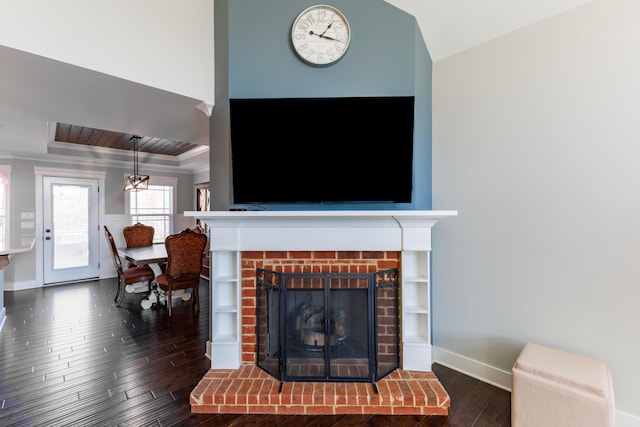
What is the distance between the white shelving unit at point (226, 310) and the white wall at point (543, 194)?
1656 mm

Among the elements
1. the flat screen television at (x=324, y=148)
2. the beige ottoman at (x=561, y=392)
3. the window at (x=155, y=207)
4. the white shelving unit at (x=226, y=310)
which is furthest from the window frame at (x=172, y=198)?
the beige ottoman at (x=561, y=392)

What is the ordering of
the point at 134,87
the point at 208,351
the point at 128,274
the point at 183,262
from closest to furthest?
the point at 134,87, the point at 208,351, the point at 183,262, the point at 128,274

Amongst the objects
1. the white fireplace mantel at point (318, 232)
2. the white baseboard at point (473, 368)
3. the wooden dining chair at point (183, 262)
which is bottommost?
the white baseboard at point (473, 368)

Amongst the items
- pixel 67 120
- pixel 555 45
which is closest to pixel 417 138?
pixel 555 45

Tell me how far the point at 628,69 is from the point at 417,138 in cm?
120

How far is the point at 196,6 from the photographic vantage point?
2.26 metres

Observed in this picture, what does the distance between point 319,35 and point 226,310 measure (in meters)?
2.23

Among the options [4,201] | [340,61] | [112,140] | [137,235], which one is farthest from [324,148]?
[4,201]

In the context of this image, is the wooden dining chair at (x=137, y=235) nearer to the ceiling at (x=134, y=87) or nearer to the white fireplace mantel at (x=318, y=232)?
the ceiling at (x=134, y=87)

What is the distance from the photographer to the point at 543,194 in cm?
184

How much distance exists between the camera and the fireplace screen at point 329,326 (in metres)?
1.93

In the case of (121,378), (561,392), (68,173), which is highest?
(68,173)

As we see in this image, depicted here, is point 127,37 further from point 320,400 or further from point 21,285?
point 21,285

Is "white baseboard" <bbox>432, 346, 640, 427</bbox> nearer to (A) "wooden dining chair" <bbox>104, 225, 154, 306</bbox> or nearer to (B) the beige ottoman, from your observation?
(B) the beige ottoman
